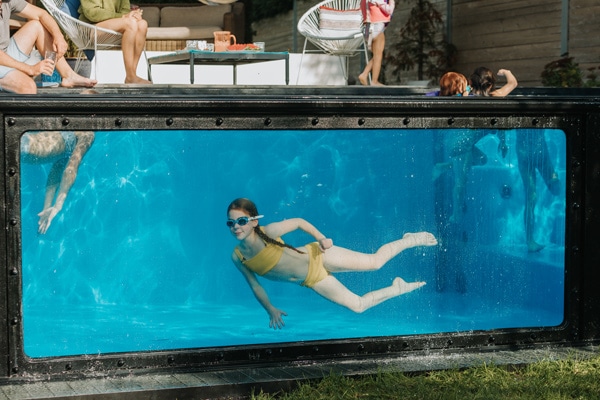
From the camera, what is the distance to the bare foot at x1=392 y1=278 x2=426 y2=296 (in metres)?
4.23

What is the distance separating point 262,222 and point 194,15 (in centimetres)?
1311

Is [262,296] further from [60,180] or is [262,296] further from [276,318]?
[60,180]

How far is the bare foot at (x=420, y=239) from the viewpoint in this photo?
4.24 m

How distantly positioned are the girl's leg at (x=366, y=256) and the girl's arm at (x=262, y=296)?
0.88 ft

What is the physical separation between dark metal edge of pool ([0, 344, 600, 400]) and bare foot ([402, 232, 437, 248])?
45 centimetres

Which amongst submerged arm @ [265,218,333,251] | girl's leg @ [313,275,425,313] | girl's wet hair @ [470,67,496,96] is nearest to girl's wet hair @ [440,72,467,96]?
girl's wet hair @ [470,67,496,96]

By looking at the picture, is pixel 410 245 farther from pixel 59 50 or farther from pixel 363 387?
pixel 59 50

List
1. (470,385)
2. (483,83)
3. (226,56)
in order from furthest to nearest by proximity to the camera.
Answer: (226,56) < (483,83) < (470,385)

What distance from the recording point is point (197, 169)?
3936mm

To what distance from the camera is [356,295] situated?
4168mm

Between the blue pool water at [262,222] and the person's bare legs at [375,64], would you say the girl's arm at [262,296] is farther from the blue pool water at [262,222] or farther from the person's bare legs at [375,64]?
the person's bare legs at [375,64]

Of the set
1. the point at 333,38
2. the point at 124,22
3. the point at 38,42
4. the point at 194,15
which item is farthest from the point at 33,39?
the point at 194,15

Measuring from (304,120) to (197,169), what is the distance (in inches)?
17.9

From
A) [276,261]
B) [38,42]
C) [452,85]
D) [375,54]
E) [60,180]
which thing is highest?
[375,54]
